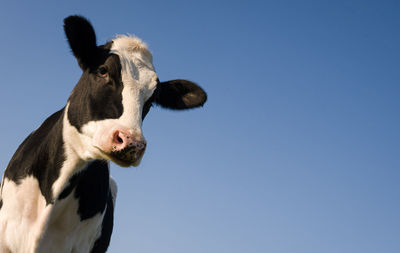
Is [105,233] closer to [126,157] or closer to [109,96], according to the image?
[109,96]

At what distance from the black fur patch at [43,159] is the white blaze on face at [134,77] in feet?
3.41

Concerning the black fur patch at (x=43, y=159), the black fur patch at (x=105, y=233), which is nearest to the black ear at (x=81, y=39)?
the black fur patch at (x=43, y=159)

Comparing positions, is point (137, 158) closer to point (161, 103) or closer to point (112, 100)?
point (112, 100)

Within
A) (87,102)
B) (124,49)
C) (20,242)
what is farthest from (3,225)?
(124,49)

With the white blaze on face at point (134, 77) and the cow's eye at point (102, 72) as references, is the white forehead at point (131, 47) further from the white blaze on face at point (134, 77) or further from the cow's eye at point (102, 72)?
the cow's eye at point (102, 72)

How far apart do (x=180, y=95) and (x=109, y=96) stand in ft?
6.49

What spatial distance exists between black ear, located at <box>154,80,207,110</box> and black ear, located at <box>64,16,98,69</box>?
142cm

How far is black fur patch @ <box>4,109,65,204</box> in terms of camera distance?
18.7 ft

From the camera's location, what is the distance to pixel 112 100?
17.2ft

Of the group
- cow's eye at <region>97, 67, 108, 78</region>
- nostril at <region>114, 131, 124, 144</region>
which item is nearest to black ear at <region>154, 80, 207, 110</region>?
cow's eye at <region>97, 67, 108, 78</region>

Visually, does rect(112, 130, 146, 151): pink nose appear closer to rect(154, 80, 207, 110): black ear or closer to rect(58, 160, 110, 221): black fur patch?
rect(58, 160, 110, 221): black fur patch

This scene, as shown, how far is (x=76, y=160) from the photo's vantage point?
5.64 m

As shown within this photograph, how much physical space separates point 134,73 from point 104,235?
2375mm

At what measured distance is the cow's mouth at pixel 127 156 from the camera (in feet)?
15.0
